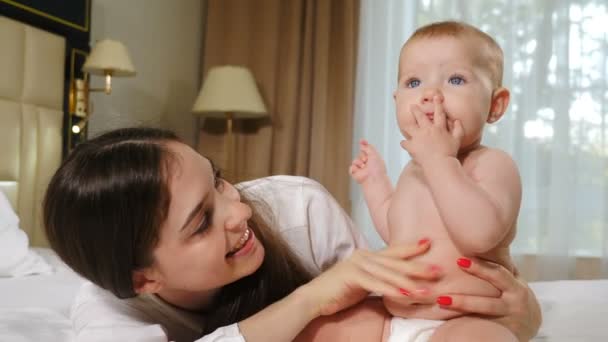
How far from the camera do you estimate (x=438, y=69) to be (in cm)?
109

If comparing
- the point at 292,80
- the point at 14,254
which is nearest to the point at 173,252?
the point at 14,254

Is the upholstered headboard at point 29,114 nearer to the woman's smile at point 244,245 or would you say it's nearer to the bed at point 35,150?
the bed at point 35,150

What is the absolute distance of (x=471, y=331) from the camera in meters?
0.92

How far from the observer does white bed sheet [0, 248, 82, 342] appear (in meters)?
1.28

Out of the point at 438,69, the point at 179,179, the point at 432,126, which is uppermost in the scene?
the point at 438,69

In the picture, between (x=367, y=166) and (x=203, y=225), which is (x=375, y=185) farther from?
(x=203, y=225)

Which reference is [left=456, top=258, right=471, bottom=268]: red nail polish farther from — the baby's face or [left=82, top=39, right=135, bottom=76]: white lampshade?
[left=82, top=39, right=135, bottom=76]: white lampshade

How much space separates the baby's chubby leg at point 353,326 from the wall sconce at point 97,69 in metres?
2.20

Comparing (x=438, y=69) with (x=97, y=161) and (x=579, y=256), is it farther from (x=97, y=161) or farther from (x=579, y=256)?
(x=579, y=256)

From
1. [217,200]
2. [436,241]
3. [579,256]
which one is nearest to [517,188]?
[436,241]

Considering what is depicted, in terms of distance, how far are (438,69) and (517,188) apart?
10.2 inches

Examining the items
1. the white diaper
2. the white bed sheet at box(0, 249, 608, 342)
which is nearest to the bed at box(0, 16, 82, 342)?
the white bed sheet at box(0, 249, 608, 342)

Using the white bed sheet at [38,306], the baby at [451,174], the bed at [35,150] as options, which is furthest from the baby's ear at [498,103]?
the white bed sheet at [38,306]

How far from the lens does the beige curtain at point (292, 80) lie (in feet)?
12.6
